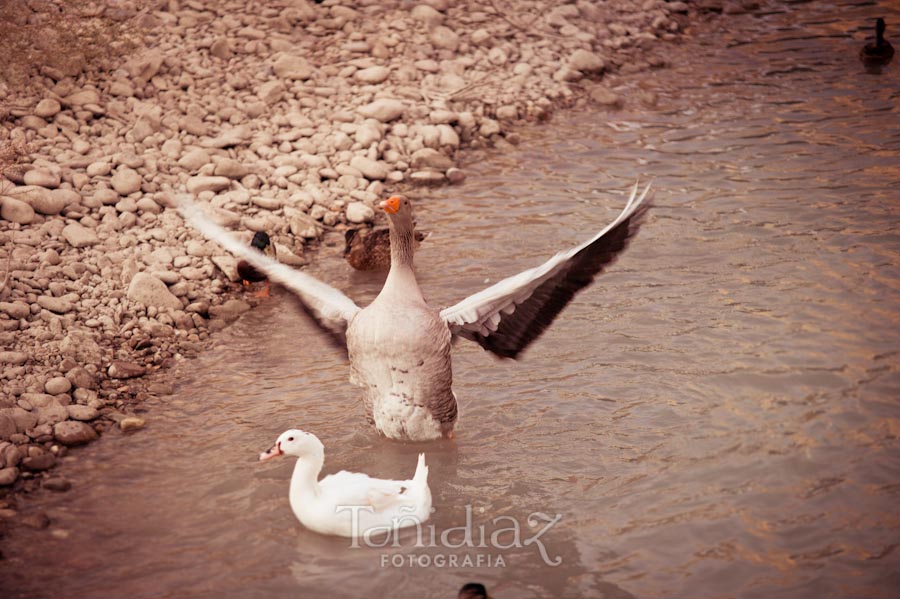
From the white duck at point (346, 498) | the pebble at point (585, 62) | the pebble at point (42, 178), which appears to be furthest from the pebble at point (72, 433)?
the pebble at point (585, 62)

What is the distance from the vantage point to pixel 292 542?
19.8 feet

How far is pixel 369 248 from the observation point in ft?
31.0

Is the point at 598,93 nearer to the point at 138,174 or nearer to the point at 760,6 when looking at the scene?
the point at 760,6

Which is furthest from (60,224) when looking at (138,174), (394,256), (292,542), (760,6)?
(760,6)

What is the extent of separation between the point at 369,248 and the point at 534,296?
3187 mm

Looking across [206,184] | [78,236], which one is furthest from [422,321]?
[206,184]

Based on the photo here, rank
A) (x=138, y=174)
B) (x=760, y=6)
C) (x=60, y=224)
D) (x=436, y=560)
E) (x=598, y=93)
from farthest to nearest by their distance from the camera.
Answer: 1. (x=760, y=6)
2. (x=598, y=93)
3. (x=138, y=174)
4. (x=60, y=224)
5. (x=436, y=560)

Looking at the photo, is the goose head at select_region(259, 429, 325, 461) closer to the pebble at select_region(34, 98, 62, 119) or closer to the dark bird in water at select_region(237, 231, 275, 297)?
the dark bird in water at select_region(237, 231, 275, 297)

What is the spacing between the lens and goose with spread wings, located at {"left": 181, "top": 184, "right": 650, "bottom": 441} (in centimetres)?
639

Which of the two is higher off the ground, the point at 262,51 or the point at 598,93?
the point at 262,51

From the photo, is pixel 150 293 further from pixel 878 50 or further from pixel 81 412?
pixel 878 50

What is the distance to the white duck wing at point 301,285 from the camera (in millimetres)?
6961

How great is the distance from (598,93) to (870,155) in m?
3.96

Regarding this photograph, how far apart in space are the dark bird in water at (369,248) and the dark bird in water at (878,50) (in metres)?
7.52
